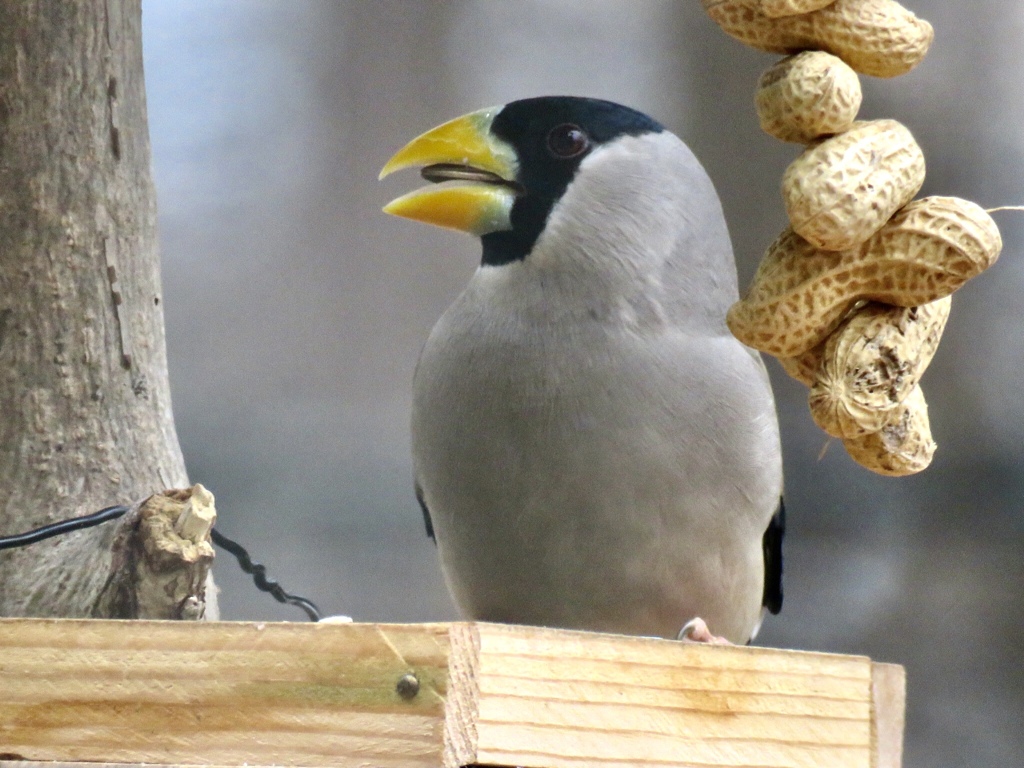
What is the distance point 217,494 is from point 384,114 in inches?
24.4

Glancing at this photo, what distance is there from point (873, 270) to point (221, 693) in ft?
1.65

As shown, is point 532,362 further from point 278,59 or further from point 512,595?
point 278,59

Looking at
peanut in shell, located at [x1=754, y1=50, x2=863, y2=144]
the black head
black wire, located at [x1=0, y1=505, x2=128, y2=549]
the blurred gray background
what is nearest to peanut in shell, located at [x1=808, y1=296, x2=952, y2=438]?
peanut in shell, located at [x1=754, y1=50, x2=863, y2=144]

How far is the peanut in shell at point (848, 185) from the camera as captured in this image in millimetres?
878

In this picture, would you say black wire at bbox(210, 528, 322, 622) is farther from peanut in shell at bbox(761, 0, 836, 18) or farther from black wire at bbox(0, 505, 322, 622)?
Result: peanut in shell at bbox(761, 0, 836, 18)

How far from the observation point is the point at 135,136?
1.24 metres

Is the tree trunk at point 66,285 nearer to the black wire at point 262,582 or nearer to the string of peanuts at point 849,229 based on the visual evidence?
the black wire at point 262,582

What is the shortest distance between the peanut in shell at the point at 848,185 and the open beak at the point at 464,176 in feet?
1.10

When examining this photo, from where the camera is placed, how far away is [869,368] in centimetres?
93

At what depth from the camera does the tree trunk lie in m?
1.18

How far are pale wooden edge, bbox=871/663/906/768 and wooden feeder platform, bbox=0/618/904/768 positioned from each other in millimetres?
127

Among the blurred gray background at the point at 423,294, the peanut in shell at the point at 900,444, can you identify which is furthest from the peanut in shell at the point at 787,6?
the blurred gray background at the point at 423,294

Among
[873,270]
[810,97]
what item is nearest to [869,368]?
[873,270]

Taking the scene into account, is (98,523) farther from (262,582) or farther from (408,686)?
(408,686)
